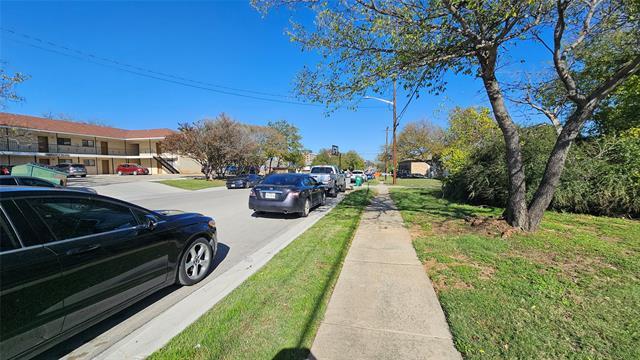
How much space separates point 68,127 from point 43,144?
3.87 meters

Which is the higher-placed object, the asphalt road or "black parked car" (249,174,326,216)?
"black parked car" (249,174,326,216)

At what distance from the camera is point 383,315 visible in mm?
3104

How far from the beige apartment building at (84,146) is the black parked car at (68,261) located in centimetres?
3574

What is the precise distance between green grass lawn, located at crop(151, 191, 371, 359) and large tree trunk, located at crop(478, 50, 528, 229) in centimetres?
465

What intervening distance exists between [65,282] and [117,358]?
31.7 inches

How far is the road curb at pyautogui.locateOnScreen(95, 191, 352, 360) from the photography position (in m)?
2.57

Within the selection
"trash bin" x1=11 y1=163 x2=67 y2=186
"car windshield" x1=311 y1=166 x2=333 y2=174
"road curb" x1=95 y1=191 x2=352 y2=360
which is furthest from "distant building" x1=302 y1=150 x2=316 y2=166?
"road curb" x1=95 y1=191 x2=352 y2=360

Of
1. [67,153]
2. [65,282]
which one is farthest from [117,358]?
[67,153]

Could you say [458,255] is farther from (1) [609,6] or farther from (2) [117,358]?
(1) [609,6]

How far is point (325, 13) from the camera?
20.9ft

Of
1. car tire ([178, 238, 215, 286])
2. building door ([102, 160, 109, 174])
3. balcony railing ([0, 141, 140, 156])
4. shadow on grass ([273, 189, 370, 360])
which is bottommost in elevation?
shadow on grass ([273, 189, 370, 360])

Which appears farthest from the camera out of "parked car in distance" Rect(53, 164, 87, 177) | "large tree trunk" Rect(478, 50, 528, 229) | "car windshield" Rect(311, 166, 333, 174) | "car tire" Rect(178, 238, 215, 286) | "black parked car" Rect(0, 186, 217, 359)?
"parked car in distance" Rect(53, 164, 87, 177)

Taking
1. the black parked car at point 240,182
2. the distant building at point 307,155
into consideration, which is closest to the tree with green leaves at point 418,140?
the distant building at point 307,155

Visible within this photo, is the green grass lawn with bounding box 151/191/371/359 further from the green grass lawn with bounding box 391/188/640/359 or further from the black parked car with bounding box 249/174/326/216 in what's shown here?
the black parked car with bounding box 249/174/326/216
